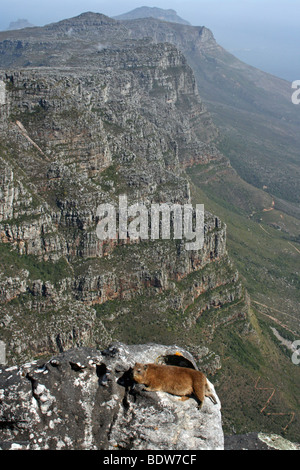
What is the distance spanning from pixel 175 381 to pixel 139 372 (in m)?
1.54

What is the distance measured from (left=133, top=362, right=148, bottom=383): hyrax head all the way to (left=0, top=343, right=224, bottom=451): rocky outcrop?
1.67 feet

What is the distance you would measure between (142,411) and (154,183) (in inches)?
3240

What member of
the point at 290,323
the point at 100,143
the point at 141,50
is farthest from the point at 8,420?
the point at 141,50

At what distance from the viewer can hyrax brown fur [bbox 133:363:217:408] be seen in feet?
61.5

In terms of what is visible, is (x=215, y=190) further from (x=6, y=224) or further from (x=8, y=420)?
(x=8, y=420)

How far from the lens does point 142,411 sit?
18375mm

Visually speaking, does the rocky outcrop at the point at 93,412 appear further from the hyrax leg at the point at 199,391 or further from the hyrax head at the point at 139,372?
the hyrax head at the point at 139,372

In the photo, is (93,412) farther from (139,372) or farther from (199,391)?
(199,391)

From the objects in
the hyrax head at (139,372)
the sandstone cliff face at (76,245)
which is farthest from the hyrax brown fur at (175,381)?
the sandstone cliff face at (76,245)

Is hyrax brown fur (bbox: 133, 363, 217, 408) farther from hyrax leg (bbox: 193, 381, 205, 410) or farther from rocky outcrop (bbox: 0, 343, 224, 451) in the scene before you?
rocky outcrop (bbox: 0, 343, 224, 451)

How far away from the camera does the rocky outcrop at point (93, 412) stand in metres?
17.6

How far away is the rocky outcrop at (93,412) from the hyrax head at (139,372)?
51 cm
